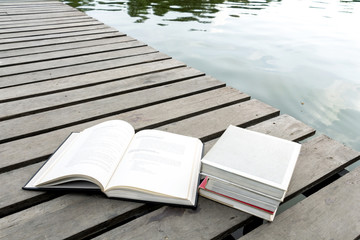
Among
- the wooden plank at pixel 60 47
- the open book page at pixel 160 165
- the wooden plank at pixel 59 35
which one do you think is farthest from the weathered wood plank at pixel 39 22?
the open book page at pixel 160 165

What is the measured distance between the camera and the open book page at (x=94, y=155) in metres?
0.97

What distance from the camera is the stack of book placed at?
0.87 m

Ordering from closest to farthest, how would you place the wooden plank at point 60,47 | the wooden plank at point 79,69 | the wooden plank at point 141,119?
the wooden plank at point 141,119
the wooden plank at point 79,69
the wooden plank at point 60,47

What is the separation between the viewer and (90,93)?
1903mm

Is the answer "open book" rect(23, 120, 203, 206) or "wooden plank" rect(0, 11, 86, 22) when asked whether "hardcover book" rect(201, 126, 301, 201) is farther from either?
"wooden plank" rect(0, 11, 86, 22)

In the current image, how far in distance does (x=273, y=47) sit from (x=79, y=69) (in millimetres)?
3105

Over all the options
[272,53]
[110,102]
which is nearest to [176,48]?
[272,53]

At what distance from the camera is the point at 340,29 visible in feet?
17.9

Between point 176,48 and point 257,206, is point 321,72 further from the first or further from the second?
point 257,206

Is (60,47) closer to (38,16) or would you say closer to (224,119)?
(38,16)

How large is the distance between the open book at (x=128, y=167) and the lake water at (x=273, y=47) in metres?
1.80

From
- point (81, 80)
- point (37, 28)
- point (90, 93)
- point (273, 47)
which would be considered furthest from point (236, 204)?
point (273, 47)

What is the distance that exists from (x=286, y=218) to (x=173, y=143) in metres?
0.50

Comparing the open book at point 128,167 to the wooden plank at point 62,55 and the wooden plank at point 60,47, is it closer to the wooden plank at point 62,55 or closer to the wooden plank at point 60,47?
the wooden plank at point 62,55
